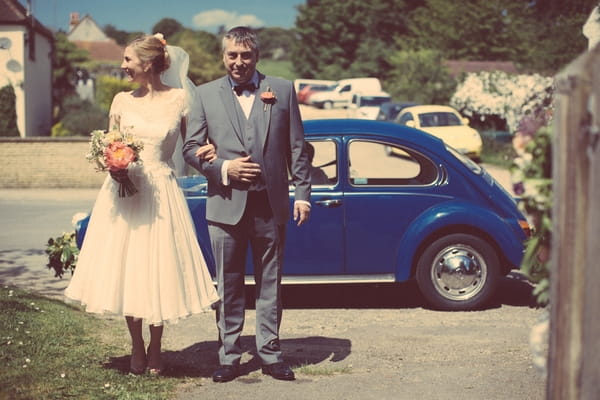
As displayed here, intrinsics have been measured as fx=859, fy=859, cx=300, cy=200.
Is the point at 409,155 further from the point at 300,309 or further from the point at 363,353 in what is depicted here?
the point at 363,353

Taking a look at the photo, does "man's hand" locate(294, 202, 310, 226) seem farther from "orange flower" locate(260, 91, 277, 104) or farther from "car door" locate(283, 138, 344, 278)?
"car door" locate(283, 138, 344, 278)

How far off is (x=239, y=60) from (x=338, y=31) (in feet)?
234

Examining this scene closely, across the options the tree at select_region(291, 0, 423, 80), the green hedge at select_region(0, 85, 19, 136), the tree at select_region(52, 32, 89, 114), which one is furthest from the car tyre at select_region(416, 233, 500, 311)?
the tree at select_region(291, 0, 423, 80)

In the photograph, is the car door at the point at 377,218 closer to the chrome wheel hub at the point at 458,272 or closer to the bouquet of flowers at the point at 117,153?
the chrome wheel hub at the point at 458,272

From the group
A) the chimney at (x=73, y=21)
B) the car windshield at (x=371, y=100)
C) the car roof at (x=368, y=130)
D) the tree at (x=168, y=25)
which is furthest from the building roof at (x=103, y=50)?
the car roof at (x=368, y=130)

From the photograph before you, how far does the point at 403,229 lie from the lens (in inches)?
305

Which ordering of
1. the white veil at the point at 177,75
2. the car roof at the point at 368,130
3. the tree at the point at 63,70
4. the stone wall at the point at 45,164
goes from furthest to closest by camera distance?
1. the tree at the point at 63,70
2. the stone wall at the point at 45,164
3. the car roof at the point at 368,130
4. the white veil at the point at 177,75

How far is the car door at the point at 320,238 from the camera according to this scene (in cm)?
768

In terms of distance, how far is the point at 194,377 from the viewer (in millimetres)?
5738

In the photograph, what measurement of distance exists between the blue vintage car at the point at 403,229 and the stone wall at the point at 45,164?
13155mm

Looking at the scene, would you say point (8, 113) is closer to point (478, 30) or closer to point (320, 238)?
point (320, 238)

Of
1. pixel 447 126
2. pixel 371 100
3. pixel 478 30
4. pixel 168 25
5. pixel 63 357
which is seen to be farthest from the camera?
pixel 168 25

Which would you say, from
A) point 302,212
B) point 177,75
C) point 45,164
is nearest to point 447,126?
point 45,164

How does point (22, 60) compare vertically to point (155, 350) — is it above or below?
above
